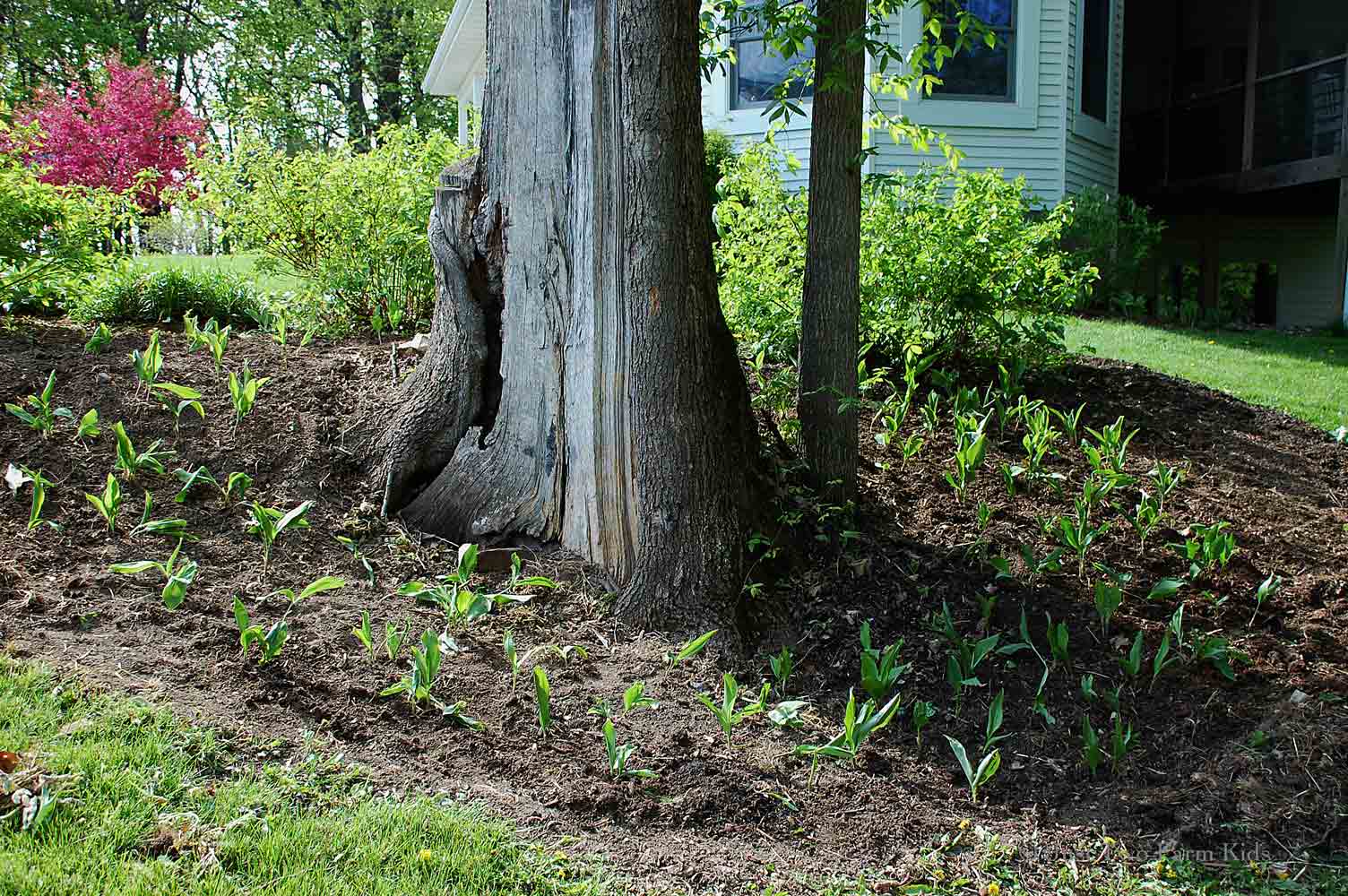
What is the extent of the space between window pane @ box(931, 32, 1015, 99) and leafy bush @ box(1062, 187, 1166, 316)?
169 cm

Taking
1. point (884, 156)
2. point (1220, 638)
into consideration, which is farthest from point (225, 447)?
point (884, 156)

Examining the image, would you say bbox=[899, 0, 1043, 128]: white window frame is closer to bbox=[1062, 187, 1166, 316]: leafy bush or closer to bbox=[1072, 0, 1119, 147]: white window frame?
bbox=[1072, 0, 1119, 147]: white window frame

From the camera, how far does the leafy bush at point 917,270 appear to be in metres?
5.56

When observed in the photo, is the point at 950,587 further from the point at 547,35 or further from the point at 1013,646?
the point at 547,35

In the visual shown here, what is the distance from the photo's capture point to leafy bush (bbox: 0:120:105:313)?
5461 millimetres

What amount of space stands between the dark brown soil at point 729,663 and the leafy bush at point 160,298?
116cm

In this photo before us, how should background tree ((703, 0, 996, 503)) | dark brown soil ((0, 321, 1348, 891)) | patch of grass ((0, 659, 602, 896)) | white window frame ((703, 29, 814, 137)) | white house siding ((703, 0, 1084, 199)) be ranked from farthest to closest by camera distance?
white house siding ((703, 0, 1084, 199))
white window frame ((703, 29, 814, 137))
background tree ((703, 0, 996, 503))
dark brown soil ((0, 321, 1348, 891))
patch of grass ((0, 659, 602, 896))

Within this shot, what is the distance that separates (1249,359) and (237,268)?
9836 mm

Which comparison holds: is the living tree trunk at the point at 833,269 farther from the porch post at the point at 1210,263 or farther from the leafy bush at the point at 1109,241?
the porch post at the point at 1210,263

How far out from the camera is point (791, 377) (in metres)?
5.21

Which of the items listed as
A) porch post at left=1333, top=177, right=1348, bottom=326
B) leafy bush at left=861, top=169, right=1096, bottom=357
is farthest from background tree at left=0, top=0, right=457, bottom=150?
leafy bush at left=861, top=169, right=1096, bottom=357

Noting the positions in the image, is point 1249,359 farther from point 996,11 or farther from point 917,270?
point 996,11

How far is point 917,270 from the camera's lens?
5531 millimetres

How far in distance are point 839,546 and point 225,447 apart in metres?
2.58
